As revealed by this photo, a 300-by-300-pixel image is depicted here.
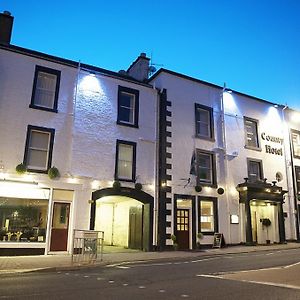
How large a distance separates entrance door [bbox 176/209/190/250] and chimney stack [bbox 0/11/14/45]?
42.7ft

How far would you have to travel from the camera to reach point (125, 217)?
69.1 ft

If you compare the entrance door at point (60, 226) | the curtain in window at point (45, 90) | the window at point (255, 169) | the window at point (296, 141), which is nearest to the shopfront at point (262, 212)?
the window at point (255, 169)

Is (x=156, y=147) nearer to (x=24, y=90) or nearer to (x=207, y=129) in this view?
(x=207, y=129)

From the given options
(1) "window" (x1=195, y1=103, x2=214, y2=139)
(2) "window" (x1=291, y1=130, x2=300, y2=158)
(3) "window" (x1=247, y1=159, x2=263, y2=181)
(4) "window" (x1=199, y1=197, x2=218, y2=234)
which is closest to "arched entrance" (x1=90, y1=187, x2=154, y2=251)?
(4) "window" (x1=199, y1=197, x2=218, y2=234)

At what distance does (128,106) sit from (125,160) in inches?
127

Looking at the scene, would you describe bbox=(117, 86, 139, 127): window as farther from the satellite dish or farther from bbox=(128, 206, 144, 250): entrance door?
the satellite dish

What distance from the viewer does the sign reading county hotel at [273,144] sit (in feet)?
78.0

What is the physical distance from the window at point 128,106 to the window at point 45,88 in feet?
11.7

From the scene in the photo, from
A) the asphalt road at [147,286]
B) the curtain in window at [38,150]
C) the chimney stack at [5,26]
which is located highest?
the chimney stack at [5,26]

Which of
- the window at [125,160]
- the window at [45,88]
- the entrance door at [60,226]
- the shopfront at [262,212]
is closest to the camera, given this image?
the entrance door at [60,226]

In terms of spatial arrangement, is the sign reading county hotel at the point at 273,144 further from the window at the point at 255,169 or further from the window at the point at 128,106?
the window at the point at 128,106

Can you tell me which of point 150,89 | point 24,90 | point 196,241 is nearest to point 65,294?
point 24,90

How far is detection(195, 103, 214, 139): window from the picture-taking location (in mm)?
21280

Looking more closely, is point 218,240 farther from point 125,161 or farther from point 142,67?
point 142,67
